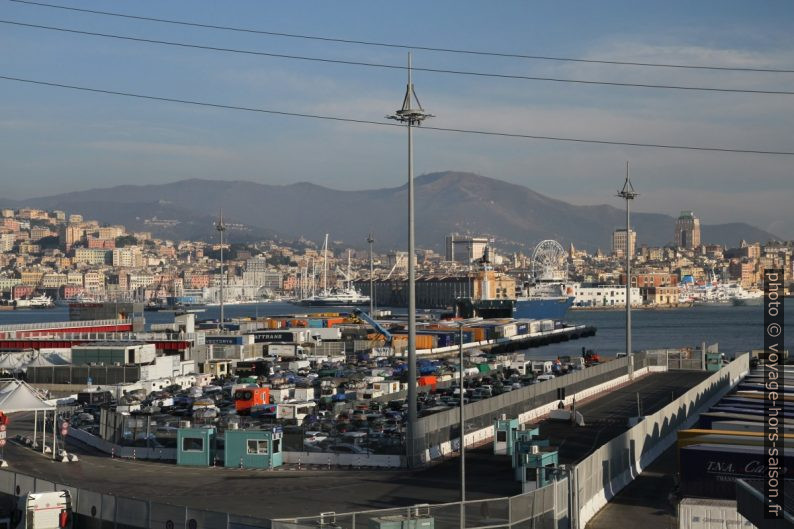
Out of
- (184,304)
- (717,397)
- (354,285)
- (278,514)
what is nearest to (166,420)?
(278,514)

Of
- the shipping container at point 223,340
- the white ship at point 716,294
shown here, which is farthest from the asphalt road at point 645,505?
the white ship at point 716,294

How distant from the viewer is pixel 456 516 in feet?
27.2

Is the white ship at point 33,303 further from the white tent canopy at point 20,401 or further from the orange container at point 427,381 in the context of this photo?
the white tent canopy at point 20,401

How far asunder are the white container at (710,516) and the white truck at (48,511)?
5.27 m

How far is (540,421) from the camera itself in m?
17.5

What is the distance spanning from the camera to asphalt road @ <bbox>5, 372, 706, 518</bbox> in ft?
35.9

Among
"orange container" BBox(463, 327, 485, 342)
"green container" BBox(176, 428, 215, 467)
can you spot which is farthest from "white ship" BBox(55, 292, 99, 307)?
"green container" BBox(176, 428, 215, 467)

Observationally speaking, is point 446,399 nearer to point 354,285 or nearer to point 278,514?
point 278,514

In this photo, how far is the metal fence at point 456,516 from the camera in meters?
7.93

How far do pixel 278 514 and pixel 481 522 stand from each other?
8.86ft

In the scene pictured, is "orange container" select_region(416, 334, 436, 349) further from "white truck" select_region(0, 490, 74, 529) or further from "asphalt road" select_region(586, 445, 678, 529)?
"white truck" select_region(0, 490, 74, 529)

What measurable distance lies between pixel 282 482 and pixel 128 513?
3.62 meters

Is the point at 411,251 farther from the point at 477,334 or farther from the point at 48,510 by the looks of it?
the point at 477,334

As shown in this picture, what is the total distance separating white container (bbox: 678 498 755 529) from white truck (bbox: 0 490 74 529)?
Answer: 5.27m
